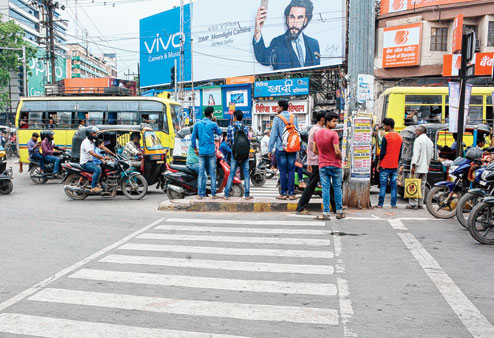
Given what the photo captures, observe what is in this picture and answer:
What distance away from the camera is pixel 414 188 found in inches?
376

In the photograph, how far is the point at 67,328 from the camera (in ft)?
12.2

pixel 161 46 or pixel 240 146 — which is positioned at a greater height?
pixel 161 46

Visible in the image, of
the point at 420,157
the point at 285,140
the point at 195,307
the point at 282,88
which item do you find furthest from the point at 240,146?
the point at 282,88

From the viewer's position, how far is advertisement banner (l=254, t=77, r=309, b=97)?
110 feet

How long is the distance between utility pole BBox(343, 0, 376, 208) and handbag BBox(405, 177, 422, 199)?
943mm

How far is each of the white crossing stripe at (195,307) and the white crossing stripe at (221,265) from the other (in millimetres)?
1134

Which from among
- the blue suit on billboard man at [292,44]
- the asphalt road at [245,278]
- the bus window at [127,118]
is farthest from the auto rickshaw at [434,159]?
the blue suit on billboard man at [292,44]

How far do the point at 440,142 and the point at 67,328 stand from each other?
12.0 m

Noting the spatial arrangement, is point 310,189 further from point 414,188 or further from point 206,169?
point 206,169

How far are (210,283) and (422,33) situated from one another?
24.6m

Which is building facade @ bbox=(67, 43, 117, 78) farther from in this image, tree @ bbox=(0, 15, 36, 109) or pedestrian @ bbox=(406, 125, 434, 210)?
pedestrian @ bbox=(406, 125, 434, 210)

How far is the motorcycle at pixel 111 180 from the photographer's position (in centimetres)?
1152

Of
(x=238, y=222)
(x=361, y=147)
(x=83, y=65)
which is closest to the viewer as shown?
(x=238, y=222)

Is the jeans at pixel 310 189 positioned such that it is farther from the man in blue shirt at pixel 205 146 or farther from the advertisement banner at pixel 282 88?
the advertisement banner at pixel 282 88
